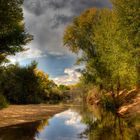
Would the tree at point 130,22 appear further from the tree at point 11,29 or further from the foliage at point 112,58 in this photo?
the tree at point 11,29

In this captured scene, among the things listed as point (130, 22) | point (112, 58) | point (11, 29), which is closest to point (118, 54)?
point (112, 58)

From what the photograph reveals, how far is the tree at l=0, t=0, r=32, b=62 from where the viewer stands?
34.0 meters

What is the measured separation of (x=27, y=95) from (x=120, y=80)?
47.6m

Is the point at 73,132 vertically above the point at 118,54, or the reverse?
the point at 118,54

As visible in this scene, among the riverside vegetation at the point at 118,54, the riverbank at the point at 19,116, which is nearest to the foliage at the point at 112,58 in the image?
the riverside vegetation at the point at 118,54

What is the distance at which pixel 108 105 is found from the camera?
4731 cm

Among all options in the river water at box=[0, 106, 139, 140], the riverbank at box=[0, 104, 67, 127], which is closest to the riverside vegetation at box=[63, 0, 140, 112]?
the riverbank at box=[0, 104, 67, 127]

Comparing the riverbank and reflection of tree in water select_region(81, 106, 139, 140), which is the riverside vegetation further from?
reflection of tree in water select_region(81, 106, 139, 140)

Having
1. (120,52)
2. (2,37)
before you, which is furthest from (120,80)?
(2,37)

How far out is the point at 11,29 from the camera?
37.2 metres

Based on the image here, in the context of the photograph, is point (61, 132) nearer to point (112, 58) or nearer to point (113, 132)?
point (113, 132)

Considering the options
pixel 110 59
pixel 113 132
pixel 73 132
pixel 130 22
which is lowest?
pixel 73 132

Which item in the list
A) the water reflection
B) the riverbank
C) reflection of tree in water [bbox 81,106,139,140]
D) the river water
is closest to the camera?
reflection of tree in water [bbox 81,106,139,140]

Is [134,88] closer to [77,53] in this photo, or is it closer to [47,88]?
[77,53]
